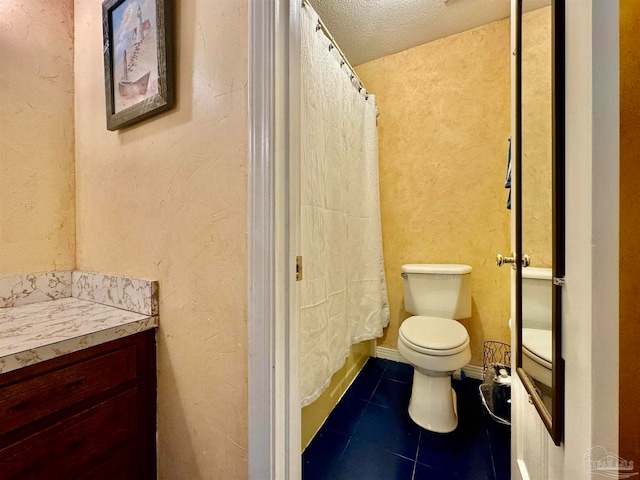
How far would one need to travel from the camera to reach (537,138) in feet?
2.25

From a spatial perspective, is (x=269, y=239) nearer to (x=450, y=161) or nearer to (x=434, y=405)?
(x=434, y=405)

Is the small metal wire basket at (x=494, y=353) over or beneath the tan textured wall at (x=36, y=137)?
beneath

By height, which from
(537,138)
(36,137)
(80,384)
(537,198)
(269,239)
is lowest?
(80,384)

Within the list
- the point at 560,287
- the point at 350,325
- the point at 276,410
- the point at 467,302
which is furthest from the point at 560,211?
the point at 467,302

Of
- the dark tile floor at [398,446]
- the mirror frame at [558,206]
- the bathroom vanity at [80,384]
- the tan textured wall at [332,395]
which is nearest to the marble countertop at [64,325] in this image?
the bathroom vanity at [80,384]

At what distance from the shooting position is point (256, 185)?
2.08 ft

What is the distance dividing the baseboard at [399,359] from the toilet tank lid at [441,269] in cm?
67

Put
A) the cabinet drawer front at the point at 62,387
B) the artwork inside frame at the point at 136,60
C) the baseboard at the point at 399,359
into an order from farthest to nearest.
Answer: the baseboard at the point at 399,359
the artwork inside frame at the point at 136,60
the cabinet drawer front at the point at 62,387

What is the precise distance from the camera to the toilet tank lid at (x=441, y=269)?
65.1 inches

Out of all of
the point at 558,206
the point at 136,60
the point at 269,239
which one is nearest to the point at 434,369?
the point at 558,206

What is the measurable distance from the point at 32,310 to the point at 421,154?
7.33ft

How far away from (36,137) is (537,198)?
1.81m

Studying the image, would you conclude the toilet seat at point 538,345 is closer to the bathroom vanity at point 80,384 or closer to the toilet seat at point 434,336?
the toilet seat at point 434,336

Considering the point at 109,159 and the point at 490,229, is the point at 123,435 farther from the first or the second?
the point at 490,229
